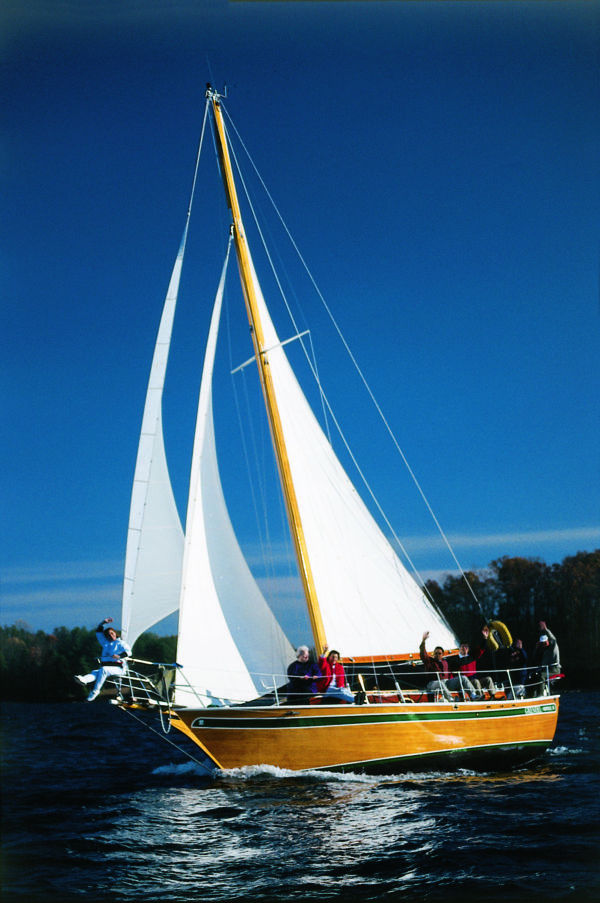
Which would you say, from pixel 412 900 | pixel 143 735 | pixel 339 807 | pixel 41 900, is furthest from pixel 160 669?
pixel 143 735

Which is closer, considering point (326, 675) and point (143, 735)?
point (326, 675)

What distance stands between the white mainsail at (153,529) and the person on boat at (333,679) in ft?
7.87

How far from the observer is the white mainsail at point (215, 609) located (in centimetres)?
1106

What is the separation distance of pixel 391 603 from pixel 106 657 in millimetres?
5113

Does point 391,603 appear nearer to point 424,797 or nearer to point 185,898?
point 424,797

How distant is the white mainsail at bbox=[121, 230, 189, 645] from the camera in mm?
10547

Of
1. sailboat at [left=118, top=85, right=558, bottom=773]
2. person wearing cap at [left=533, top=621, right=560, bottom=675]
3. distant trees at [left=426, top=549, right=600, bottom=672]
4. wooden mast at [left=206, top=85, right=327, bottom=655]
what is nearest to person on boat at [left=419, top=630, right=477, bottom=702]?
sailboat at [left=118, top=85, right=558, bottom=773]

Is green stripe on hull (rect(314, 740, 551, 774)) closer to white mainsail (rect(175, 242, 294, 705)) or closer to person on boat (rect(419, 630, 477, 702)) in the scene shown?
person on boat (rect(419, 630, 477, 702))

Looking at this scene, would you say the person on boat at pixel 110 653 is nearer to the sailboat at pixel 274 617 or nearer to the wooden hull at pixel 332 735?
the sailboat at pixel 274 617

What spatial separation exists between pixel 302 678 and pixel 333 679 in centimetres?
46

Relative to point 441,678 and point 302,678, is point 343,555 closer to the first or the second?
point 302,678

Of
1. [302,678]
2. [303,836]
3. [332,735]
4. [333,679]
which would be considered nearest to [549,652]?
[333,679]

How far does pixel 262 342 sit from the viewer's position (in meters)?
13.1

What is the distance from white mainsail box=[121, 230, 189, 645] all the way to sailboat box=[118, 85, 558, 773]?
17mm
